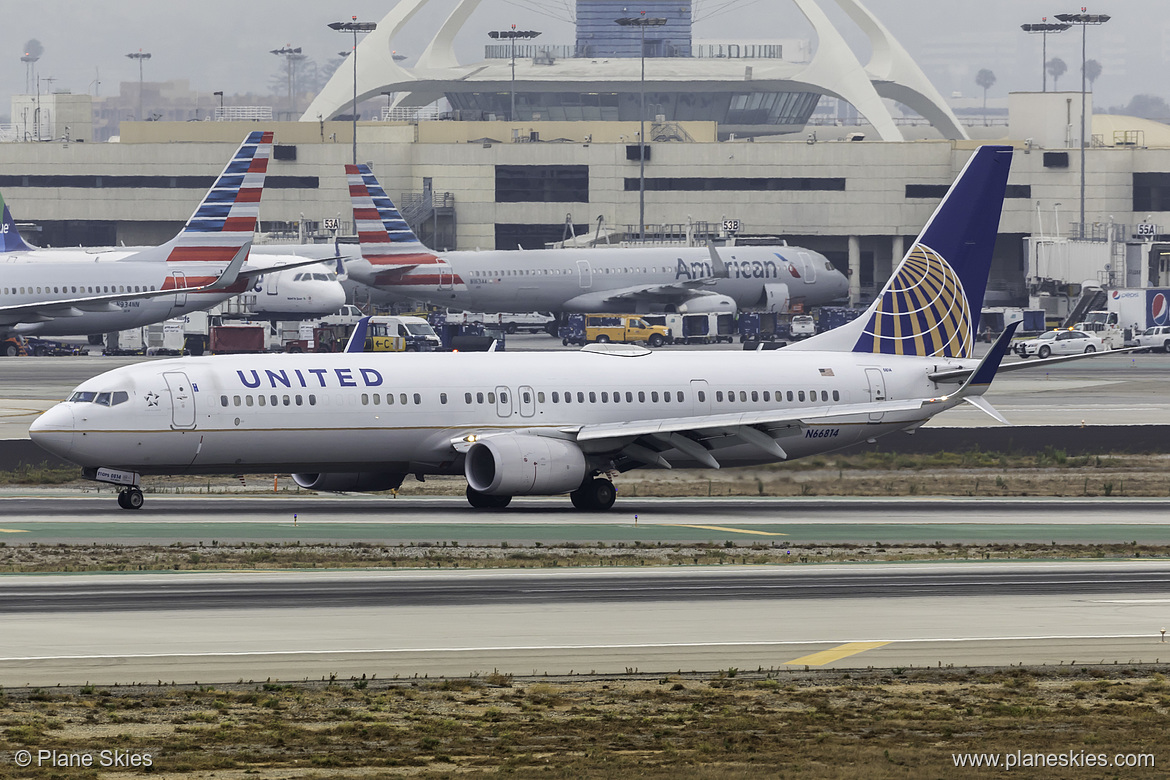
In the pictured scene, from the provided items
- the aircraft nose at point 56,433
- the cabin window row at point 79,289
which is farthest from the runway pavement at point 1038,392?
the aircraft nose at point 56,433

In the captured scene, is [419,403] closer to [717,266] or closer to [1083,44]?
[717,266]

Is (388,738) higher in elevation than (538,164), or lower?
lower

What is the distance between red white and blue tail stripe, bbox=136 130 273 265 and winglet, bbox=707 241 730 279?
39567mm

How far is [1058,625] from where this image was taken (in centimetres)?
2817

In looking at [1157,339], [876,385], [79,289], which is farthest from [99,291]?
[1157,339]

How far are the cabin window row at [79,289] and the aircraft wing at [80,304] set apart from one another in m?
0.23

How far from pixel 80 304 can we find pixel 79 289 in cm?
230

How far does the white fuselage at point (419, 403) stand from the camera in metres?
42.5

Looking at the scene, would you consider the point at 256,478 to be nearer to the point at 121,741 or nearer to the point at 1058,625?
the point at 1058,625

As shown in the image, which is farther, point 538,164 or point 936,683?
point 538,164

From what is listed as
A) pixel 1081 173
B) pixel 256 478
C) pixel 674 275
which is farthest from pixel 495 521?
pixel 1081 173

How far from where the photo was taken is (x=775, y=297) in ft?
412

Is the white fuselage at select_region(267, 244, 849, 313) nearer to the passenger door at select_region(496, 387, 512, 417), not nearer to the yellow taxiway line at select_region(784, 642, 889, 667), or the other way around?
the passenger door at select_region(496, 387, 512, 417)

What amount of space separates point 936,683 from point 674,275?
102 metres
